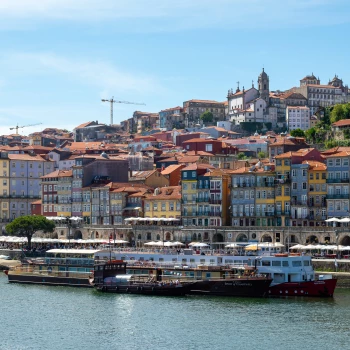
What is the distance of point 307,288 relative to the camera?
69875mm

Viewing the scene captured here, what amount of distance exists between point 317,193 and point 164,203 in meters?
17.1

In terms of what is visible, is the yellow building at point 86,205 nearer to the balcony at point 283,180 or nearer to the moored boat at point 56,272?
the balcony at point 283,180

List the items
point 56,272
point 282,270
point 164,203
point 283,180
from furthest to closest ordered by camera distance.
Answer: point 164,203 < point 283,180 < point 56,272 < point 282,270

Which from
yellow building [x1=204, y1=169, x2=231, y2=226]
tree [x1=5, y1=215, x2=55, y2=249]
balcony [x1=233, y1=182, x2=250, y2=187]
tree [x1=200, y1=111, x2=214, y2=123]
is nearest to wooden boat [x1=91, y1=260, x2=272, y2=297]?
yellow building [x1=204, y1=169, x2=231, y2=226]

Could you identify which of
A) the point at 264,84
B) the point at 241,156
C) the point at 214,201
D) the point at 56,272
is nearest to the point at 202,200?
the point at 214,201

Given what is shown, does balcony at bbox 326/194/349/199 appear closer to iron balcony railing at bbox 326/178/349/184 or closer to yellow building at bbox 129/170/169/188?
iron balcony railing at bbox 326/178/349/184

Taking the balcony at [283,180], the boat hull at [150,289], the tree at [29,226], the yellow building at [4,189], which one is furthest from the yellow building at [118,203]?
the boat hull at [150,289]

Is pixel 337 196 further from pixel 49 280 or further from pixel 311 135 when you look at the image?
pixel 311 135

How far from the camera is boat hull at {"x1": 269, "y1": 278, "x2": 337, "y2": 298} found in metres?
68.9

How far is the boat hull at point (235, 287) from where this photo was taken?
6969 centimetres

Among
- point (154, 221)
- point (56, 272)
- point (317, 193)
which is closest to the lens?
point (56, 272)

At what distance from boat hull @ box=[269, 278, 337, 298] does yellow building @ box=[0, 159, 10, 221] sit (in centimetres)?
5836

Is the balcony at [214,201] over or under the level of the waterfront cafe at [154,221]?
over

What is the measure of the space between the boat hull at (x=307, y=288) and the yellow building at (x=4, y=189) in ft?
191
